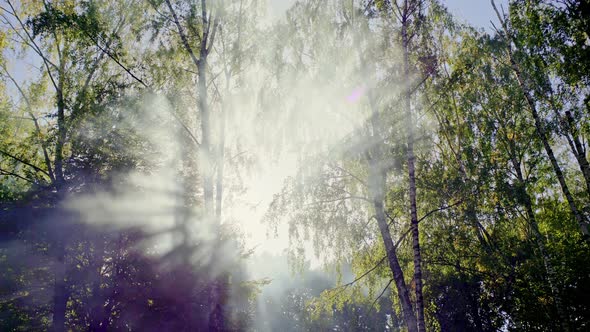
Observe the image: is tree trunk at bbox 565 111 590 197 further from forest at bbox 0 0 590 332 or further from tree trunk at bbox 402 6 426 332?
tree trunk at bbox 402 6 426 332

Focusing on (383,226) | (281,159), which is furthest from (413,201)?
(281,159)

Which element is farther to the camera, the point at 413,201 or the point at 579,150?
the point at 579,150

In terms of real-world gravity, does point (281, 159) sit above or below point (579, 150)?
above

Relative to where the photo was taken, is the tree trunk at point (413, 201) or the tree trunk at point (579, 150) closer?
the tree trunk at point (413, 201)

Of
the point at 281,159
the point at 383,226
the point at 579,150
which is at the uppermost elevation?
the point at 281,159

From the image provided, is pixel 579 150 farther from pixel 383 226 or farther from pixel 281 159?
pixel 281 159

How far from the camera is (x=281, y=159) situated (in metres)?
10.8

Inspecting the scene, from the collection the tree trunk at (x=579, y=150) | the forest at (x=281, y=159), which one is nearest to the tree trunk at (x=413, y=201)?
the forest at (x=281, y=159)

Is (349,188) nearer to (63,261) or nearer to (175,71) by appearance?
(175,71)

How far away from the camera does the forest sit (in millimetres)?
9516

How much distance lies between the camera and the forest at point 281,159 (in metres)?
9.52

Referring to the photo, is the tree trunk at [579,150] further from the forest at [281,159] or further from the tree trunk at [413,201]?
the tree trunk at [413,201]

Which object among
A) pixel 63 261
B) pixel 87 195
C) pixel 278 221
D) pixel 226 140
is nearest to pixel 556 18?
pixel 278 221

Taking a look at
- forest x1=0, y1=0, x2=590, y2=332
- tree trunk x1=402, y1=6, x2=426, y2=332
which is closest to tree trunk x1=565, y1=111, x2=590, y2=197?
forest x1=0, y1=0, x2=590, y2=332
